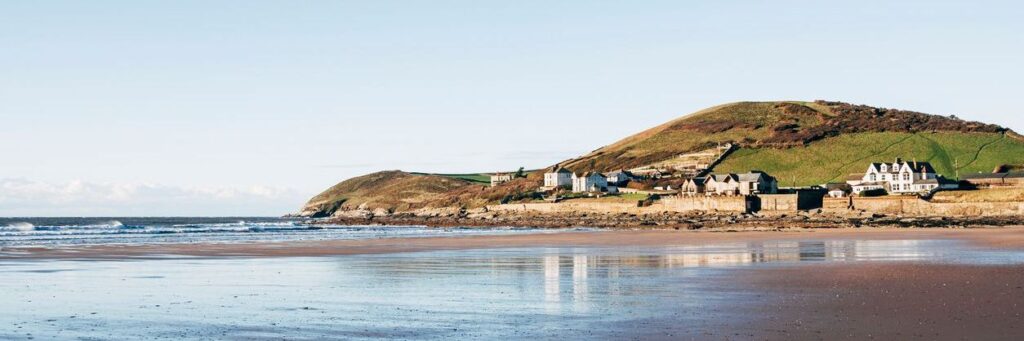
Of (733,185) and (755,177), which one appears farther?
(733,185)

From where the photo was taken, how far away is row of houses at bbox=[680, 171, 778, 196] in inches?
5133

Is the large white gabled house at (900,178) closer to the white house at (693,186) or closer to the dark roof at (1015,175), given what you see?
the dark roof at (1015,175)

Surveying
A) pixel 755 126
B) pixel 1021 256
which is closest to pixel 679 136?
pixel 755 126

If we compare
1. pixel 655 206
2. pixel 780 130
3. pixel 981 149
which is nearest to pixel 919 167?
pixel 655 206

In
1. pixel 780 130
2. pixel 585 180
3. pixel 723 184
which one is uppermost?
pixel 780 130

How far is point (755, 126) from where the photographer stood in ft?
622

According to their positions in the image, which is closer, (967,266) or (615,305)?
(615,305)

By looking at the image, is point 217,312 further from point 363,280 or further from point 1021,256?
point 1021,256

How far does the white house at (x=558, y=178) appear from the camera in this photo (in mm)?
169125

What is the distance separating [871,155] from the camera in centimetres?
15488

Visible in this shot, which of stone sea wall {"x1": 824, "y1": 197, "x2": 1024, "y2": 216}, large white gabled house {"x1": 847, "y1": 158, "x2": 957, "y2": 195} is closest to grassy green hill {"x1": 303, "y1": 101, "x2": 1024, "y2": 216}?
large white gabled house {"x1": 847, "y1": 158, "x2": 957, "y2": 195}

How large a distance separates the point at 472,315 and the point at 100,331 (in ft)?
23.4

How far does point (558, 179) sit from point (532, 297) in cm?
14514

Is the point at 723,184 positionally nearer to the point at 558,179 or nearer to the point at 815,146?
the point at 815,146
